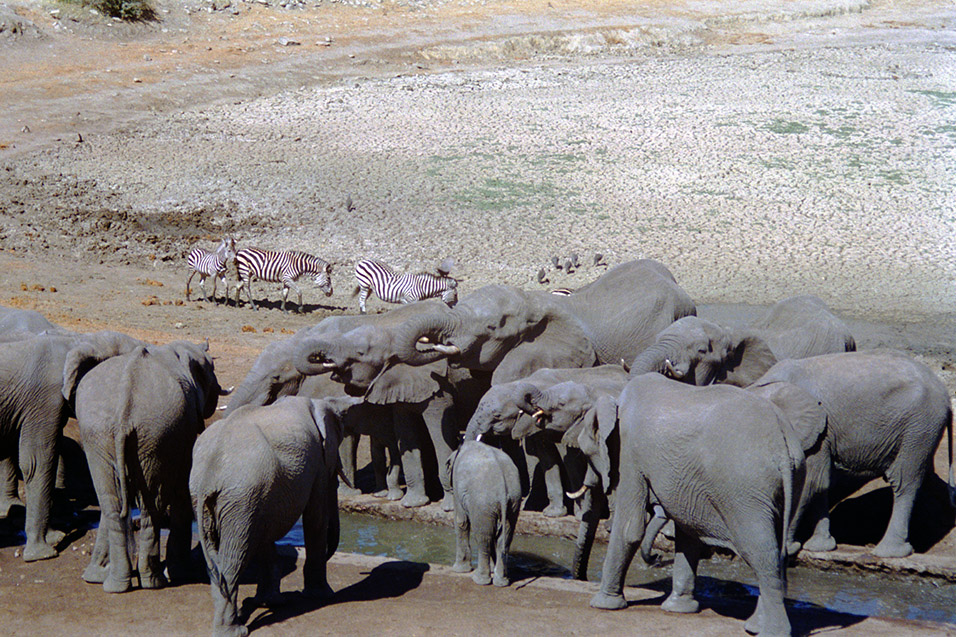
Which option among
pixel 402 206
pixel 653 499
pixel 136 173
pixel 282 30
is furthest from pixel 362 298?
pixel 282 30

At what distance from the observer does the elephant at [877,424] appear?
8.95 meters

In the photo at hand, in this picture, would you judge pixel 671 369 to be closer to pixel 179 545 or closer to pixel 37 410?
pixel 179 545

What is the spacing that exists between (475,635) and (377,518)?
3316 mm

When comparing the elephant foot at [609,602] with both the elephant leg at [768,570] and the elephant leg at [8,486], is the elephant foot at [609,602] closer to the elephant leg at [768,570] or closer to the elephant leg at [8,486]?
the elephant leg at [768,570]

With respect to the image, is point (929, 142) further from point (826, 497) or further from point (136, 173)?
point (826, 497)

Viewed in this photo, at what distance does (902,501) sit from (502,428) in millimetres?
3148

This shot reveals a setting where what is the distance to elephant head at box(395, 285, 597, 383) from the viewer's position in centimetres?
970

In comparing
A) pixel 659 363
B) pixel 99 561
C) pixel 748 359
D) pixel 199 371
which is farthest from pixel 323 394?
pixel 748 359

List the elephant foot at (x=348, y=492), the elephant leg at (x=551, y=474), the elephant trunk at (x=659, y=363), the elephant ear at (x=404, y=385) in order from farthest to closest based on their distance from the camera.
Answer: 1. the elephant foot at (x=348, y=492)
2. the elephant ear at (x=404, y=385)
3. the elephant leg at (x=551, y=474)
4. the elephant trunk at (x=659, y=363)

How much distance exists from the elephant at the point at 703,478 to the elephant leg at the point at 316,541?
5.69 feet

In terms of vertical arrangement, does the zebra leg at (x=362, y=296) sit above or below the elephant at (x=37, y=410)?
below

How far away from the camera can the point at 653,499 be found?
24.6 ft

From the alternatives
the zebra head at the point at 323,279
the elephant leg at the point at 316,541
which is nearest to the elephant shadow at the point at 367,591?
the elephant leg at the point at 316,541

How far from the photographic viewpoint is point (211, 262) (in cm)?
1758
